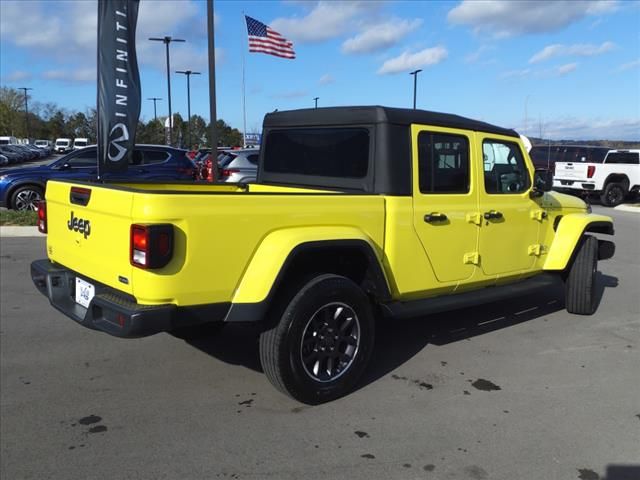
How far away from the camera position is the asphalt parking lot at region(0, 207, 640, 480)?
295cm

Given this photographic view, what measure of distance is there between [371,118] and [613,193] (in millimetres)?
17303

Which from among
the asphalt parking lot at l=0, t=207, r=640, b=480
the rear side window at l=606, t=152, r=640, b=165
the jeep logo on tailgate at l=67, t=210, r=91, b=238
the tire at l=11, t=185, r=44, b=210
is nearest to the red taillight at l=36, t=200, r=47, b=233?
the jeep logo on tailgate at l=67, t=210, r=91, b=238

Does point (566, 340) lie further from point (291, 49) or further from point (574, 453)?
point (291, 49)

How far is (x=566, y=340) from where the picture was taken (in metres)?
5.03

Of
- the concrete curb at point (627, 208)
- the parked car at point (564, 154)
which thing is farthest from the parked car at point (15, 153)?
the concrete curb at point (627, 208)

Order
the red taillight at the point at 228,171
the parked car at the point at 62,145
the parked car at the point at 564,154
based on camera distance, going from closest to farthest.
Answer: the red taillight at the point at 228,171, the parked car at the point at 564,154, the parked car at the point at 62,145

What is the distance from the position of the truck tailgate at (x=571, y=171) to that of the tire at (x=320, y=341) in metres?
16.8

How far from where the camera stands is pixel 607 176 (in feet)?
60.1

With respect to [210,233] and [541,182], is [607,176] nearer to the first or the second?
[541,182]

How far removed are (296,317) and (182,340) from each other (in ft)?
5.58

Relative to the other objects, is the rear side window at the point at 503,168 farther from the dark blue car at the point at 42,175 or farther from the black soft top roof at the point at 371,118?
the dark blue car at the point at 42,175

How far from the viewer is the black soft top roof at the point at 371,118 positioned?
159 inches

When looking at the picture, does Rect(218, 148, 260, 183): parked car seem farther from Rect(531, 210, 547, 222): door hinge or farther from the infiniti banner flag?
Rect(531, 210, 547, 222): door hinge

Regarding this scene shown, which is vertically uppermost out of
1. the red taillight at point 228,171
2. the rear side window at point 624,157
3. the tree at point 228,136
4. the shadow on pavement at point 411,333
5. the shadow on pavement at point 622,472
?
the tree at point 228,136
